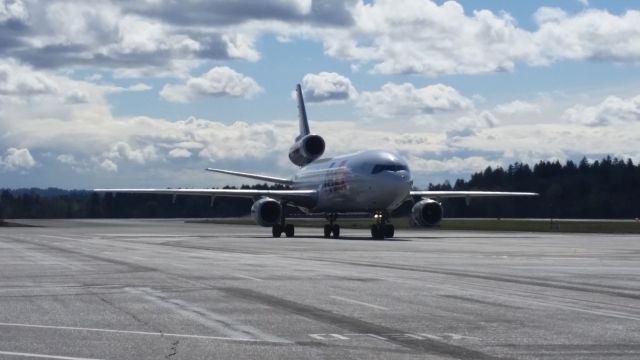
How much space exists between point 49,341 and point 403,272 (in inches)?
585

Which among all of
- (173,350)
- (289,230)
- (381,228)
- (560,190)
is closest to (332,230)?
(289,230)

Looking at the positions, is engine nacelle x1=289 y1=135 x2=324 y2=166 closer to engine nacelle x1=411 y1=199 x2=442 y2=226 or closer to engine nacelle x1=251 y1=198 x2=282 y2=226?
engine nacelle x1=251 y1=198 x2=282 y2=226

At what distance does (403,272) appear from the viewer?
1075 inches

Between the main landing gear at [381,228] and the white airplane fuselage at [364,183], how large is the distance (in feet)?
2.46

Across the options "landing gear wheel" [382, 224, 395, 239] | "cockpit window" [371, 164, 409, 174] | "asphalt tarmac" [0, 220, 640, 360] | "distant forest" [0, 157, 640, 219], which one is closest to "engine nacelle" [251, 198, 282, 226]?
"landing gear wheel" [382, 224, 395, 239]

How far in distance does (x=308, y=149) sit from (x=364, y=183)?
17.2m

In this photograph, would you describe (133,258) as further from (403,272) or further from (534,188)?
(534,188)

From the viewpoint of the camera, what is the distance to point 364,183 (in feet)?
194

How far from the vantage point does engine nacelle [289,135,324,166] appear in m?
75.9

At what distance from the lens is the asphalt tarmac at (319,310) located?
505 inches

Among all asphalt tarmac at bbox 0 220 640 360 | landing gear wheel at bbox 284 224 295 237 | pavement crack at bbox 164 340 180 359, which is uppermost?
landing gear wheel at bbox 284 224 295 237

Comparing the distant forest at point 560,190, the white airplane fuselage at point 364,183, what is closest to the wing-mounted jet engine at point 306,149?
the white airplane fuselage at point 364,183

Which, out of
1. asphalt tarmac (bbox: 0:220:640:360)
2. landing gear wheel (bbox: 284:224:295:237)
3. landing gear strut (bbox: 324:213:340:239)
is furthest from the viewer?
landing gear wheel (bbox: 284:224:295:237)

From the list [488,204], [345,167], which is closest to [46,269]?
[345,167]
